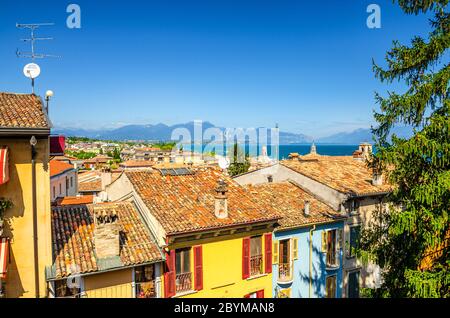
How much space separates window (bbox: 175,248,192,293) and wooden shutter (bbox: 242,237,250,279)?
2669 millimetres

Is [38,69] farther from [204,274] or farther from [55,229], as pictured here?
[204,274]

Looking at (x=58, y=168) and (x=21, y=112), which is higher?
(x=21, y=112)

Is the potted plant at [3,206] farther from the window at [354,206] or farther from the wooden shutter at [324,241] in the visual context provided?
the window at [354,206]

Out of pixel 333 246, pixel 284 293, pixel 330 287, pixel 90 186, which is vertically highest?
pixel 333 246

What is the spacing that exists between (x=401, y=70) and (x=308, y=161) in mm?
14703

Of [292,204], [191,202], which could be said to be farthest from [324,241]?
[191,202]

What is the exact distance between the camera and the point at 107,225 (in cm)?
1187

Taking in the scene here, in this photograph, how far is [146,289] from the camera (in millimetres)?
12523

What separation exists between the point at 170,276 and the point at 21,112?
8.09m

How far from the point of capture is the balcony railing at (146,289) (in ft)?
40.4

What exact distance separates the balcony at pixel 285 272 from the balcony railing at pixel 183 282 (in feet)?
16.7

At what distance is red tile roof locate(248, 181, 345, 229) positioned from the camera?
17250mm

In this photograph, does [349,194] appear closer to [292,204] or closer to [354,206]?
[354,206]
